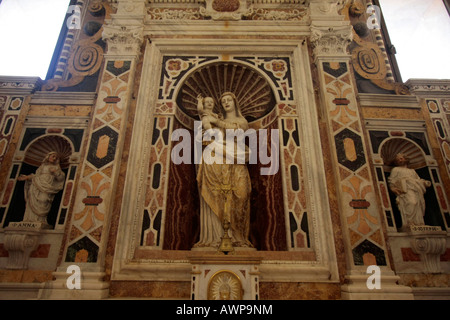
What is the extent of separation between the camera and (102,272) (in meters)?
3.83

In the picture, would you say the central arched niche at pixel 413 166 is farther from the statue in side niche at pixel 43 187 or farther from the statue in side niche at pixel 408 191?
the statue in side niche at pixel 43 187

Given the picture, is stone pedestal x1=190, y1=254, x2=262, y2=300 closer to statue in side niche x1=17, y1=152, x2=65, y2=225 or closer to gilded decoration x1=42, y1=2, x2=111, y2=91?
statue in side niche x1=17, y1=152, x2=65, y2=225

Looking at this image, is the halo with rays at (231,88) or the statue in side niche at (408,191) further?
the halo with rays at (231,88)

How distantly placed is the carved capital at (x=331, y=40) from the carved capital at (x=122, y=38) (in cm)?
305

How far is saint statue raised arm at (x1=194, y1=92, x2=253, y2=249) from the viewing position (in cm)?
433

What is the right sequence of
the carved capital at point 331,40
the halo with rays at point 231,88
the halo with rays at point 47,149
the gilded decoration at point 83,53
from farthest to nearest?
the halo with rays at point 231,88 → the gilded decoration at point 83,53 → the carved capital at point 331,40 → the halo with rays at point 47,149

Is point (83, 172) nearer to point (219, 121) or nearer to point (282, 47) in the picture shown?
point (219, 121)

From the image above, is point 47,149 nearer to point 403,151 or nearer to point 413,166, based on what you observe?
point 403,151

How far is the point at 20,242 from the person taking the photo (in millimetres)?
4070

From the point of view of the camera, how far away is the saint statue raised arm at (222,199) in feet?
14.2

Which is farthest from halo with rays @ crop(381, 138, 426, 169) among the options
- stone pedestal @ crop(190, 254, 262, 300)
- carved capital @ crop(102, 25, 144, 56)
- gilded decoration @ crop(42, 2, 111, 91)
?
gilded decoration @ crop(42, 2, 111, 91)

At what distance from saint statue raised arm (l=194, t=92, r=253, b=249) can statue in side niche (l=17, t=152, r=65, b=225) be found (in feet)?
7.00

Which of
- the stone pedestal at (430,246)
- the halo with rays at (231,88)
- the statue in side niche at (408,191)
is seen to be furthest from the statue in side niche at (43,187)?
the stone pedestal at (430,246)
